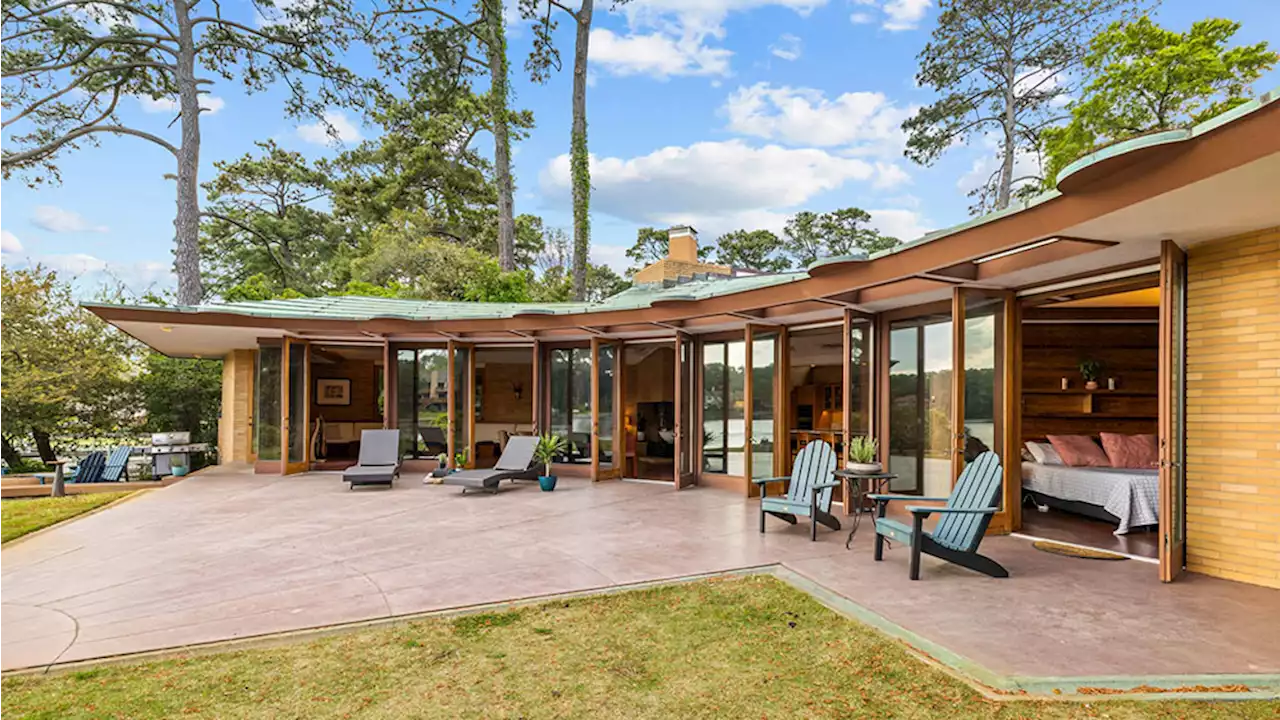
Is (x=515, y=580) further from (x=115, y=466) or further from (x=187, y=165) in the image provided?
(x=187, y=165)

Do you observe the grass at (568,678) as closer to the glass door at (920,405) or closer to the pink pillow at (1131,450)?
the glass door at (920,405)

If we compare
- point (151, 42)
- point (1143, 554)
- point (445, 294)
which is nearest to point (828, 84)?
point (445, 294)

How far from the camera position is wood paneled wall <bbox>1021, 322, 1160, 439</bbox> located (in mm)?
8781

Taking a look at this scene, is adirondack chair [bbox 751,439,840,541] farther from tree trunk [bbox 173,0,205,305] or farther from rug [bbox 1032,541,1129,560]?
tree trunk [bbox 173,0,205,305]

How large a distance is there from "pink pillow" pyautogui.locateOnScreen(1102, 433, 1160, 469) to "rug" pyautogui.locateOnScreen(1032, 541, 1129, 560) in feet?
7.97

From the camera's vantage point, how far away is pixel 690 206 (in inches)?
1590

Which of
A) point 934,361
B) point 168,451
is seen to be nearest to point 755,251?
point 168,451

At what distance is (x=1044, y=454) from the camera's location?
802 cm

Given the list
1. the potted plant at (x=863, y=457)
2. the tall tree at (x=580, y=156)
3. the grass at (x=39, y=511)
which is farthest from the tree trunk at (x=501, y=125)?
the potted plant at (x=863, y=457)

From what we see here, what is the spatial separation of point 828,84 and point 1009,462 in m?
24.6

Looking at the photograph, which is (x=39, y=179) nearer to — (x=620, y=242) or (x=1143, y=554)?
(x=620, y=242)

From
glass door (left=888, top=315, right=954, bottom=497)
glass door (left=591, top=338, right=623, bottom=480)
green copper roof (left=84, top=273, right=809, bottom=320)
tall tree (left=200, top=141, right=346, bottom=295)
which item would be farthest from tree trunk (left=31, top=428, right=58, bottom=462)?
glass door (left=888, top=315, right=954, bottom=497)

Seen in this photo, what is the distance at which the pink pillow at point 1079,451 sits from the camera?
7.79m

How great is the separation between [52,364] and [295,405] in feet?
23.3
